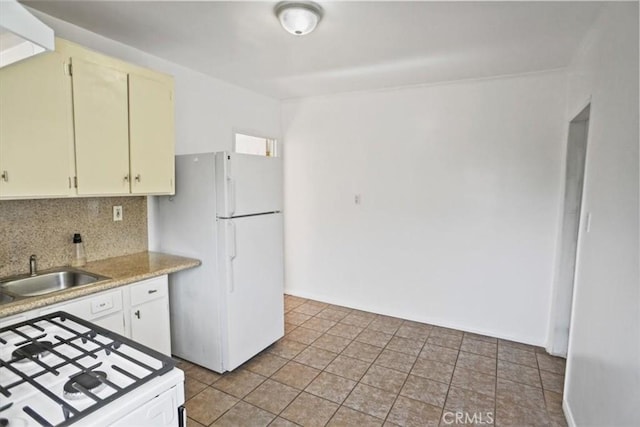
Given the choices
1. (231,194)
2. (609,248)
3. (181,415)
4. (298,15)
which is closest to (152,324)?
(231,194)

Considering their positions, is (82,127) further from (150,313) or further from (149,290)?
(150,313)

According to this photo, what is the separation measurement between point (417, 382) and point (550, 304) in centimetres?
149

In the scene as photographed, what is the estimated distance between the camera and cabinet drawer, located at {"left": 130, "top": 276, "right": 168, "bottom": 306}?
6.95 feet

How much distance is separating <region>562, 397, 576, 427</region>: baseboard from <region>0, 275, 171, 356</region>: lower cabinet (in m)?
2.57

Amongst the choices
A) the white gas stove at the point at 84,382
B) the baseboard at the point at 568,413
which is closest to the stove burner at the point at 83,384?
the white gas stove at the point at 84,382

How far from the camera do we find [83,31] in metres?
2.27

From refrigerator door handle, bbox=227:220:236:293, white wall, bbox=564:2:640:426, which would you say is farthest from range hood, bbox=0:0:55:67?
white wall, bbox=564:2:640:426

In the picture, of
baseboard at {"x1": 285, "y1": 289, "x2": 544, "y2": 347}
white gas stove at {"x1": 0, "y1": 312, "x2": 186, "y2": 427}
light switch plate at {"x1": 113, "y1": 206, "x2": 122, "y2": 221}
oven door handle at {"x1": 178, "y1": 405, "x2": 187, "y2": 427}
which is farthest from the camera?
baseboard at {"x1": 285, "y1": 289, "x2": 544, "y2": 347}

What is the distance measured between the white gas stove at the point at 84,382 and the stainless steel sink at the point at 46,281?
2.75 ft

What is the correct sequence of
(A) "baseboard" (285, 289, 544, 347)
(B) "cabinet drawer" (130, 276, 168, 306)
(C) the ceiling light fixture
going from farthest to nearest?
(A) "baseboard" (285, 289, 544, 347) → (B) "cabinet drawer" (130, 276, 168, 306) → (C) the ceiling light fixture

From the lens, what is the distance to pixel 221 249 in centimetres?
244

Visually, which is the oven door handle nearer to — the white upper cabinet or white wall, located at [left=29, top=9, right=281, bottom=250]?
the white upper cabinet

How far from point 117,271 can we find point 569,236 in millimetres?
3428

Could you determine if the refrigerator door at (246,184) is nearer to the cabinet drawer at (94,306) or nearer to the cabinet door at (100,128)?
the cabinet door at (100,128)
